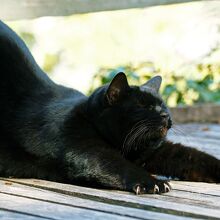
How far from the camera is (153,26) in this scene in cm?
764

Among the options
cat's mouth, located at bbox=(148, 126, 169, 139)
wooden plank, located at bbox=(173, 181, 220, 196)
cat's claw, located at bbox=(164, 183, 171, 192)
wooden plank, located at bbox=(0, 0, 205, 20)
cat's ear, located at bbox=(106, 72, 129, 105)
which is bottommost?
cat's claw, located at bbox=(164, 183, 171, 192)

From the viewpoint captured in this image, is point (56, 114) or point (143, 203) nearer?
point (143, 203)

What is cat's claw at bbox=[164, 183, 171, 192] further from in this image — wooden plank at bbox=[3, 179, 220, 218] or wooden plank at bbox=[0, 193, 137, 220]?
wooden plank at bbox=[0, 193, 137, 220]

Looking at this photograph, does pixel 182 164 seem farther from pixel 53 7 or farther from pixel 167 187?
pixel 53 7

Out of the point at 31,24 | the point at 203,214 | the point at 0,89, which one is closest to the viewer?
the point at 203,214

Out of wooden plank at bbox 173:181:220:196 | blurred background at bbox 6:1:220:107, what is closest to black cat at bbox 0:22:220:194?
wooden plank at bbox 173:181:220:196

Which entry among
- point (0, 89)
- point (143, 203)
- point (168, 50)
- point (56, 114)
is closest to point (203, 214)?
point (143, 203)

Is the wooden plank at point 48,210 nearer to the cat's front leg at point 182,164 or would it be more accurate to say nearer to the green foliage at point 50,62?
the cat's front leg at point 182,164

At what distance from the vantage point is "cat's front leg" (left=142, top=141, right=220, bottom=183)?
10.4ft

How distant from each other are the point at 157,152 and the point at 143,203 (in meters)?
0.70

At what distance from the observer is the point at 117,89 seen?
116 inches

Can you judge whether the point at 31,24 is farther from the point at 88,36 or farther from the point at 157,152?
the point at 157,152

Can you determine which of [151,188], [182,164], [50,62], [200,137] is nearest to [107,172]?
[151,188]

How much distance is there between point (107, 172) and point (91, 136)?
0.21 metres
